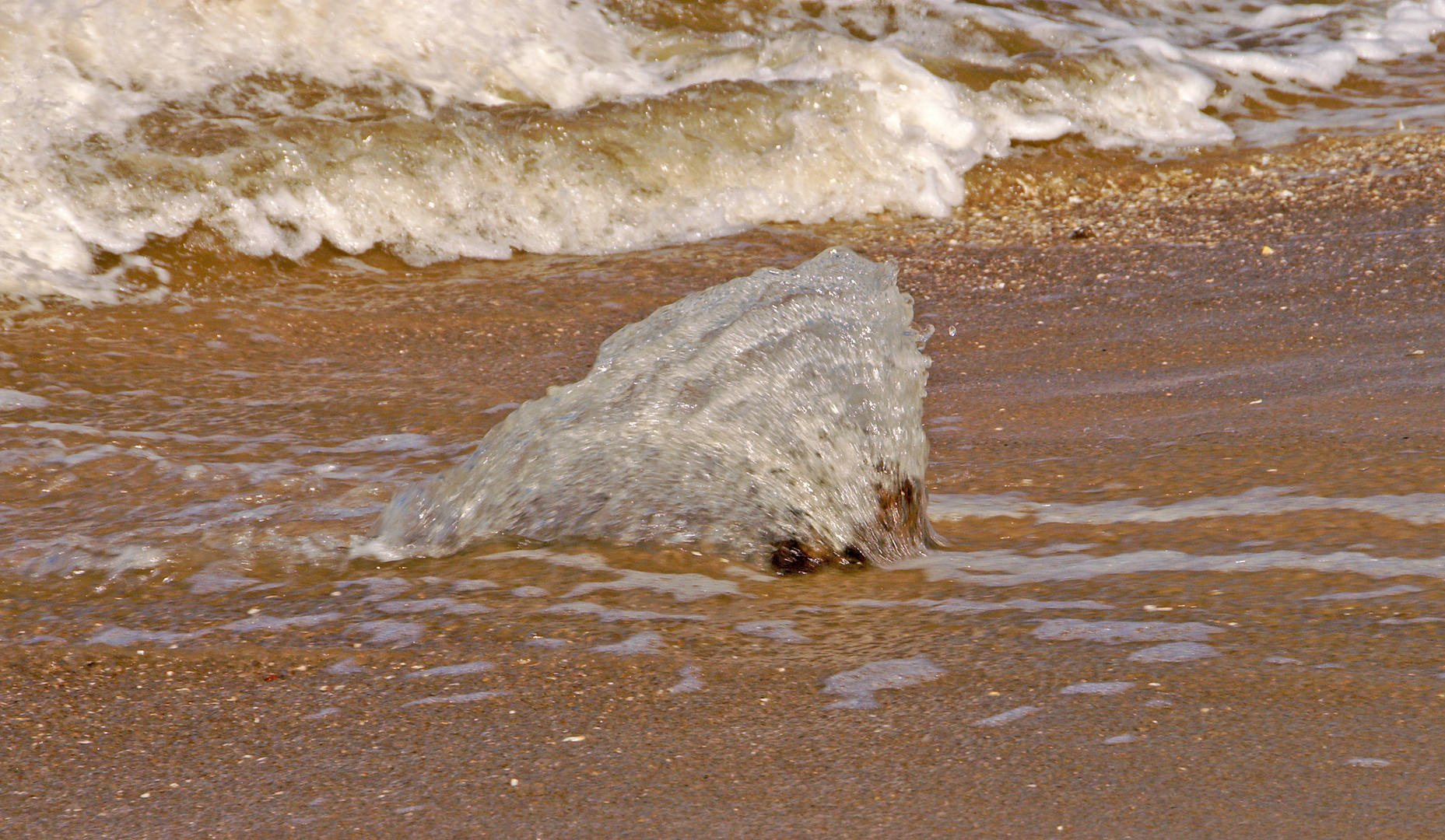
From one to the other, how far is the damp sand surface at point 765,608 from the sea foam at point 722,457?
0.25 feet

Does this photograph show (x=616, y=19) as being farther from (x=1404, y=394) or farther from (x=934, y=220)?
(x=1404, y=394)

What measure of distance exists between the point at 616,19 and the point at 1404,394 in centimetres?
467

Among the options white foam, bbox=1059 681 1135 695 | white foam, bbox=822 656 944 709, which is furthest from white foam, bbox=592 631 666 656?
white foam, bbox=1059 681 1135 695

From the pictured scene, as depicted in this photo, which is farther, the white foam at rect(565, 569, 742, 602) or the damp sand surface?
the white foam at rect(565, 569, 742, 602)

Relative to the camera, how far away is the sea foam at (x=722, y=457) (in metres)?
2.55

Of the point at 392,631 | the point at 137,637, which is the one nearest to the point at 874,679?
the point at 392,631

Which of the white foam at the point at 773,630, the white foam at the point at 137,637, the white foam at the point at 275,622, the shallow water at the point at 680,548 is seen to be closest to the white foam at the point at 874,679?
the shallow water at the point at 680,548

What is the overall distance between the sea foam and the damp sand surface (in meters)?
0.08

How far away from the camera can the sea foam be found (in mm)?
2551

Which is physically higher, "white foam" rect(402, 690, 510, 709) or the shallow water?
the shallow water

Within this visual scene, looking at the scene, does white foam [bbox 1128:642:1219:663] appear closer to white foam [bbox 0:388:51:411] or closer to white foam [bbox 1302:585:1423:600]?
white foam [bbox 1302:585:1423:600]

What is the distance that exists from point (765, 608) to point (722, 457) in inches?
15.2

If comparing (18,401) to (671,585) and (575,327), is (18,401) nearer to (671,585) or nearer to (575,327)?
(575,327)

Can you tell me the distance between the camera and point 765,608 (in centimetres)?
232
